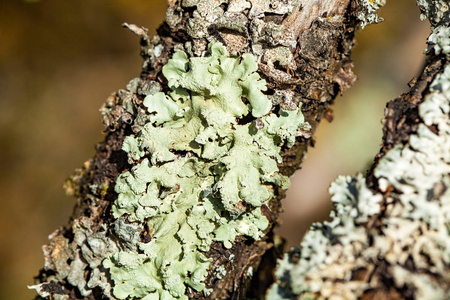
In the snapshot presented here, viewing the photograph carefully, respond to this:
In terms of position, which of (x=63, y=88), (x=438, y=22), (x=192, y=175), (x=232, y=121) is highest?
(x=63, y=88)

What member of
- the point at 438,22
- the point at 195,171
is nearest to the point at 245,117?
the point at 195,171

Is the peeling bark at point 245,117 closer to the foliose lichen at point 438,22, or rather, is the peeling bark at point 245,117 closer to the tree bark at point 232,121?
the tree bark at point 232,121

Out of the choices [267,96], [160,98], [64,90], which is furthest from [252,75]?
[64,90]

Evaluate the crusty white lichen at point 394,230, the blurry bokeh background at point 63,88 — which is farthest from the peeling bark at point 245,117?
the blurry bokeh background at point 63,88

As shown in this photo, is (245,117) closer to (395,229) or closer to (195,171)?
(195,171)

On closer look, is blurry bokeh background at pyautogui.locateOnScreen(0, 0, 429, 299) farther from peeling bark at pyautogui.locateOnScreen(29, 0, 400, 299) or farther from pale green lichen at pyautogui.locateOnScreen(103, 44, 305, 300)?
pale green lichen at pyautogui.locateOnScreen(103, 44, 305, 300)

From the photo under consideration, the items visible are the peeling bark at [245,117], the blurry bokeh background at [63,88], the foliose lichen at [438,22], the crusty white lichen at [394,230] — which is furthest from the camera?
the blurry bokeh background at [63,88]

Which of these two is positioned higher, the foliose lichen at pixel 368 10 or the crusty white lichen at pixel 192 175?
the foliose lichen at pixel 368 10
